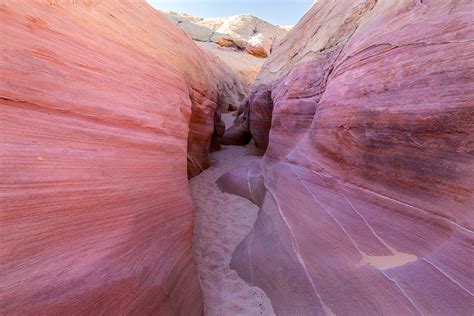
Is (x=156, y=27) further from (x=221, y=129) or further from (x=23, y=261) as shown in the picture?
(x=221, y=129)

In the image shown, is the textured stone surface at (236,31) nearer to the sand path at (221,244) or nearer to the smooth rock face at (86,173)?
the sand path at (221,244)

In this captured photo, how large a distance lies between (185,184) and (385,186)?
264 centimetres

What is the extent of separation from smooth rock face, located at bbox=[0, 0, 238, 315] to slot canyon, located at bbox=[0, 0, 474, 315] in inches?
A: 0.5

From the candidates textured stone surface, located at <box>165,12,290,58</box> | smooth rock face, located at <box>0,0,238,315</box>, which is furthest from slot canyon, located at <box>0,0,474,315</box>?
textured stone surface, located at <box>165,12,290,58</box>

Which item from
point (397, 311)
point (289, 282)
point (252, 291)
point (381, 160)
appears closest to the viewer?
point (397, 311)

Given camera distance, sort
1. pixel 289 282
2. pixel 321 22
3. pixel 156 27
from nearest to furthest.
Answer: pixel 289 282
pixel 156 27
pixel 321 22

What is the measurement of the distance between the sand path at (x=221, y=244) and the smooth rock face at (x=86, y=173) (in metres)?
0.35

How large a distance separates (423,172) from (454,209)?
1.22 ft

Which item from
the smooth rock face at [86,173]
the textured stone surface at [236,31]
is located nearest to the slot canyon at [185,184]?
the smooth rock face at [86,173]

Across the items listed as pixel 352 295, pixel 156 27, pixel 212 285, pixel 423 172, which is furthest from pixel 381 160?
pixel 156 27

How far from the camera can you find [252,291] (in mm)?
3086

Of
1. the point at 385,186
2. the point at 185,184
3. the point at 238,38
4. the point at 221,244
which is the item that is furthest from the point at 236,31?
the point at 385,186

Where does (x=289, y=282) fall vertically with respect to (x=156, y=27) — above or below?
below

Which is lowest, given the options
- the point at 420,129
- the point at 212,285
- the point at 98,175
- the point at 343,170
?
the point at 212,285
